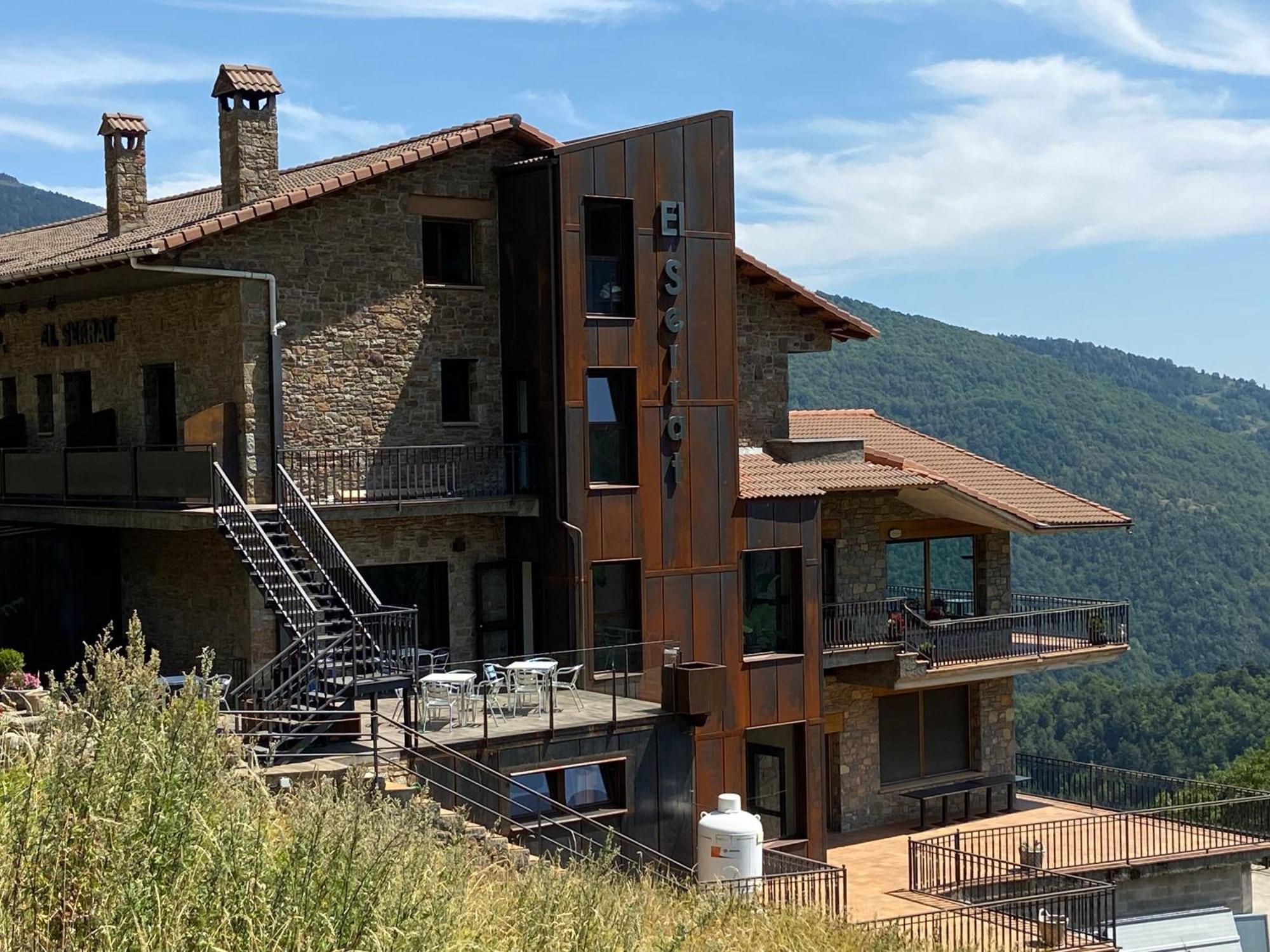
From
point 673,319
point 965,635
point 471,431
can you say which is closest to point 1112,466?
point 965,635

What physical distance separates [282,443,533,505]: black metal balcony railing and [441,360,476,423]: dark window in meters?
0.84

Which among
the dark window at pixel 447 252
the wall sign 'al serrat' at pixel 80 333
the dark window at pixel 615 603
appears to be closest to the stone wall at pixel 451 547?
the dark window at pixel 615 603

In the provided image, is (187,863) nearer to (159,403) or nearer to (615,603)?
(615,603)

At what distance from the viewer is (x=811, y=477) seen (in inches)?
1007

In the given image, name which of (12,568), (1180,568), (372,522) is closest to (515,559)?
(372,522)

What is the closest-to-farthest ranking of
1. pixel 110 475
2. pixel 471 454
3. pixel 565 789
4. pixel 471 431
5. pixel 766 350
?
pixel 565 789
pixel 110 475
pixel 471 454
pixel 471 431
pixel 766 350

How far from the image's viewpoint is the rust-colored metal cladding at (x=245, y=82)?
22625mm

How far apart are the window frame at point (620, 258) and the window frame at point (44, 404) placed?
30.9 feet

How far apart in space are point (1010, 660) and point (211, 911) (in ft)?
70.3

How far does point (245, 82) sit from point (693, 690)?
10.3m

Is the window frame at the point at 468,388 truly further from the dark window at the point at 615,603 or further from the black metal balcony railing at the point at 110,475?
the black metal balcony railing at the point at 110,475

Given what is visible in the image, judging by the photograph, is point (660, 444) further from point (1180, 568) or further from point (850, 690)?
point (1180, 568)

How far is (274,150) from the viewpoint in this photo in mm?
23281

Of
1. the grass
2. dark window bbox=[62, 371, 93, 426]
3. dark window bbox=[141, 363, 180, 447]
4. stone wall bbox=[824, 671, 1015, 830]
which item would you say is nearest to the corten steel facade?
dark window bbox=[141, 363, 180, 447]
